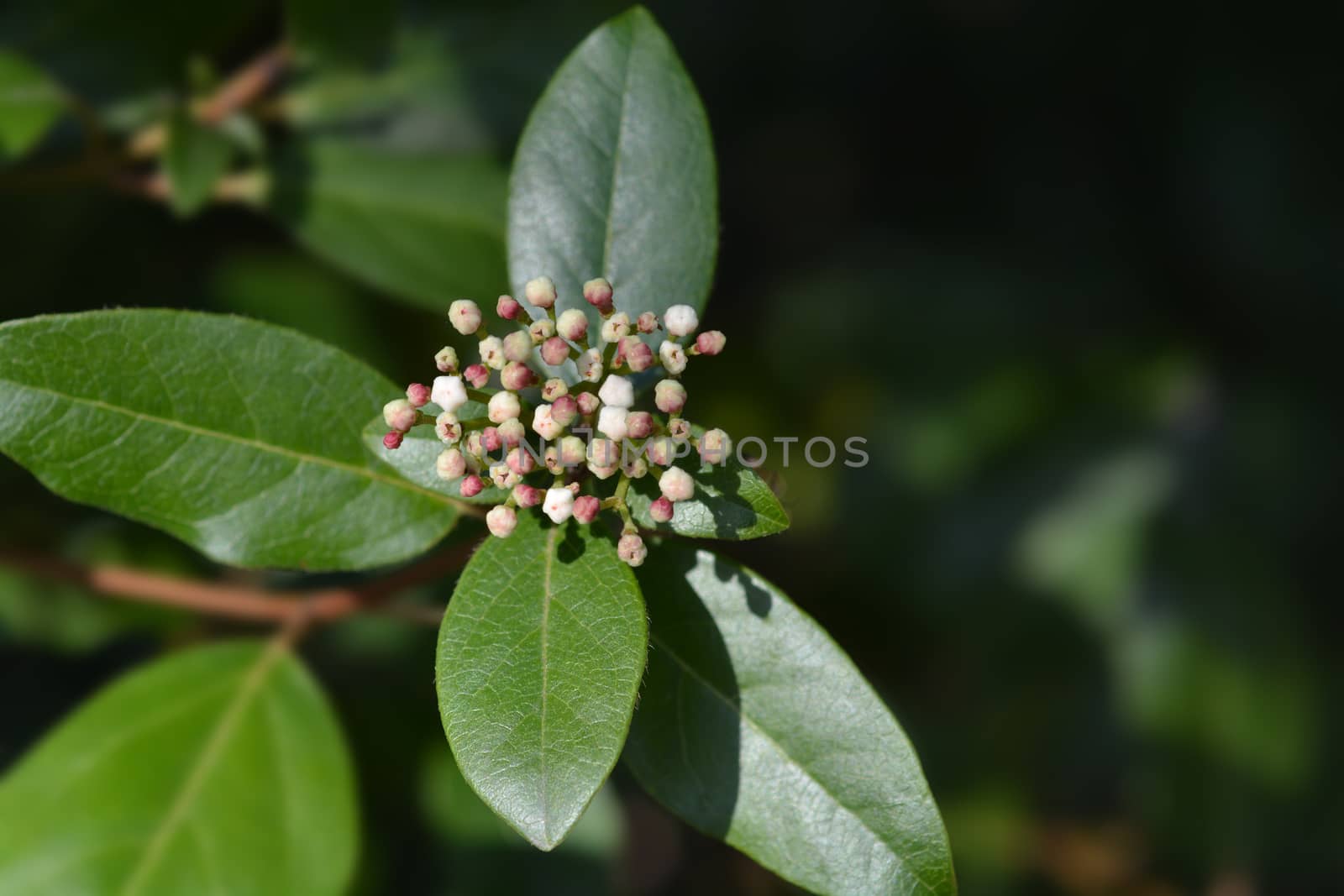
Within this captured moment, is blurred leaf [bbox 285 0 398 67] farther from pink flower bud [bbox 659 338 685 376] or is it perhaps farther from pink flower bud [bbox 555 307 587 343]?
pink flower bud [bbox 659 338 685 376]

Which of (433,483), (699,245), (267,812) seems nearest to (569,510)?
(433,483)

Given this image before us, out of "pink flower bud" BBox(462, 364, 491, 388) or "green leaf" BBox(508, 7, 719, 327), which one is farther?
"green leaf" BBox(508, 7, 719, 327)

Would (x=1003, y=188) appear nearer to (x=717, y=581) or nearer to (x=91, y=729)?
(x=717, y=581)

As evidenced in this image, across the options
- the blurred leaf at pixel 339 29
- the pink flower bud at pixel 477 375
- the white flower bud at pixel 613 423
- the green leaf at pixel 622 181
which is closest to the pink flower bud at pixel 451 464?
the pink flower bud at pixel 477 375

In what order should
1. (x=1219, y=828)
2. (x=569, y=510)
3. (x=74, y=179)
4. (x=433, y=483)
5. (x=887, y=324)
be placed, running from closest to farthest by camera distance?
(x=569, y=510), (x=433, y=483), (x=74, y=179), (x=1219, y=828), (x=887, y=324)

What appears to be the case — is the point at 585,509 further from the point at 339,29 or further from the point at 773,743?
the point at 339,29

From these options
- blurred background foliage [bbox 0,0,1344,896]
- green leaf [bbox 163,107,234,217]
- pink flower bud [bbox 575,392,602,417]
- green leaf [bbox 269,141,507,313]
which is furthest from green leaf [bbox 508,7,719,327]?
blurred background foliage [bbox 0,0,1344,896]

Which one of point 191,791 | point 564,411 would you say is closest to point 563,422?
point 564,411
